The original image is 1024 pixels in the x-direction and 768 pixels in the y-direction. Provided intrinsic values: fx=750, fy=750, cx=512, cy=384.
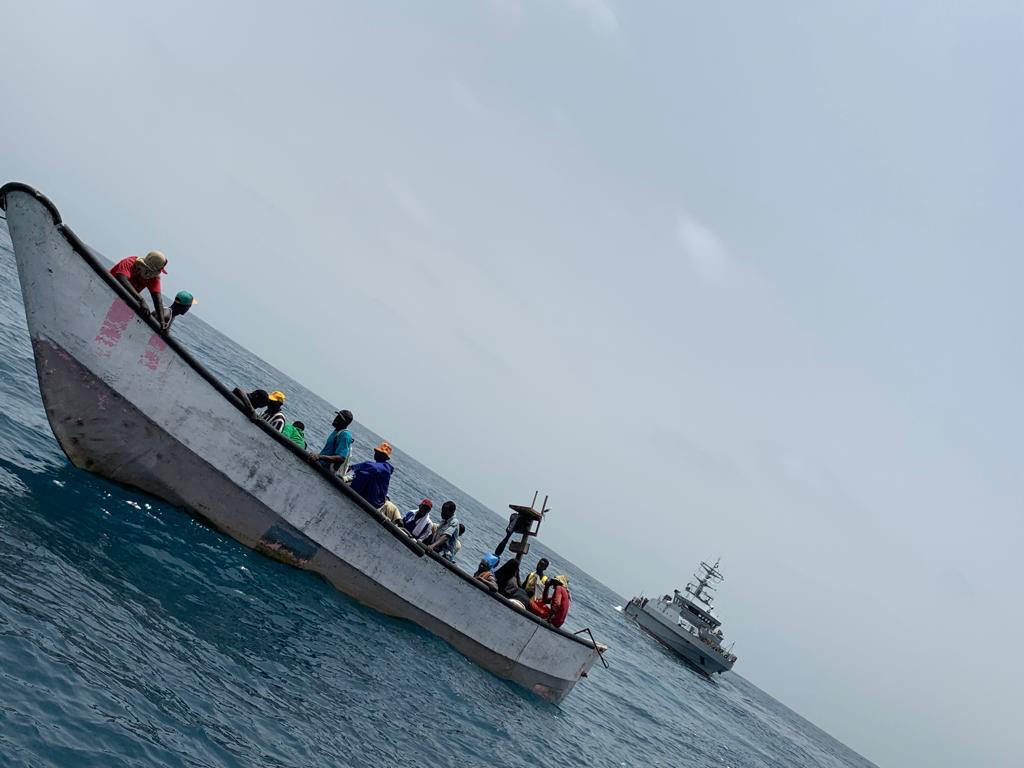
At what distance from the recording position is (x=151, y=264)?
34.5ft

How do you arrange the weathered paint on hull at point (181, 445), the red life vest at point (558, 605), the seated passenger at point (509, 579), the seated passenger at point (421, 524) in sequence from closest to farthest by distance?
the weathered paint on hull at point (181, 445), the seated passenger at point (421, 524), the seated passenger at point (509, 579), the red life vest at point (558, 605)

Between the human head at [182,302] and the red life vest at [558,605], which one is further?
the red life vest at [558,605]

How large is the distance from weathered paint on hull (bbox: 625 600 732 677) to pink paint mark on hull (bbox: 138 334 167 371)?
6170 cm

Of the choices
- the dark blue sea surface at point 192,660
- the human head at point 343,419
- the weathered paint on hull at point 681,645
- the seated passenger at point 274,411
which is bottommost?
the weathered paint on hull at point 681,645

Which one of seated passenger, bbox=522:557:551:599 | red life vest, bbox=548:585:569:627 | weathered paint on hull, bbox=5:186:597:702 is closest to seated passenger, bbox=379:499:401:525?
weathered paint on hull, bbox=5:186:597:702

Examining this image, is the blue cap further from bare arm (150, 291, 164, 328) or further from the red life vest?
bare arm (150, 291, 164, 328)

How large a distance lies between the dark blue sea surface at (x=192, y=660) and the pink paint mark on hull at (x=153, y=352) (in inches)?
90.8

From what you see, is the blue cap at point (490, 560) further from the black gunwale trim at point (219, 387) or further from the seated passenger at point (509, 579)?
the black gunwale trim at point (219, 387)

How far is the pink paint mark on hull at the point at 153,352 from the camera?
10609 millimetres

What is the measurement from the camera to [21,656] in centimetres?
686

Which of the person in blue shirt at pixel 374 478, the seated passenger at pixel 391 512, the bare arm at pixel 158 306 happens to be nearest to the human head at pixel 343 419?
the person in blue shirt at pixel 374 478

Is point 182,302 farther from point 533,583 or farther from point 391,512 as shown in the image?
point 533,583

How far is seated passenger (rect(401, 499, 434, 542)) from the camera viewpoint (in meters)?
14.9

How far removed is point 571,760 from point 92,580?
956cm
